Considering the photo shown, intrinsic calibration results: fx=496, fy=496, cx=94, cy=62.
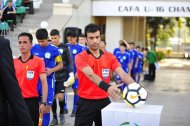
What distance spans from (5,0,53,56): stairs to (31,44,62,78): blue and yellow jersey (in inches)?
316

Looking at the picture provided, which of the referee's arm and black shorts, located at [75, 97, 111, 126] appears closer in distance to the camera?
the referee's arm

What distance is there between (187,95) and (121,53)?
9.98 feet

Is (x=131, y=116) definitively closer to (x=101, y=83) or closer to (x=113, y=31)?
(x=101, y=83)

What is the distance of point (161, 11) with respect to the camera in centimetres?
2091

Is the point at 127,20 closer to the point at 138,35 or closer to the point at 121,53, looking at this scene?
the point at 138,35

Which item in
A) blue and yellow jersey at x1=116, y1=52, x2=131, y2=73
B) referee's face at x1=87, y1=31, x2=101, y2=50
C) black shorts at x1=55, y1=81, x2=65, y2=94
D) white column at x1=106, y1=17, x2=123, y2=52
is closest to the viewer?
referee's face at x1=87, y1=31, x2=101, y2=50

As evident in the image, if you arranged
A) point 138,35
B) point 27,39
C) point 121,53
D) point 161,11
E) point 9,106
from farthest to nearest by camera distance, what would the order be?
point 138,35, point 161,11, point 121,53, point 27,39, point 9,106

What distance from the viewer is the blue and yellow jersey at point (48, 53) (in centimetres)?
862

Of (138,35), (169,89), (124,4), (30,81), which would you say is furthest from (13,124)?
(138,35)

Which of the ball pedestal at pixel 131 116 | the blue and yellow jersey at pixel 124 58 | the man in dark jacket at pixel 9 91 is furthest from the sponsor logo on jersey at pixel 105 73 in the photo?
the blue and yellow jersey at pixel 124 58

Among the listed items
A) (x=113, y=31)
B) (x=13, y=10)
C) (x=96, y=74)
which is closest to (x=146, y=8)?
(x=113, y=31)

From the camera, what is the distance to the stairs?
17923mm

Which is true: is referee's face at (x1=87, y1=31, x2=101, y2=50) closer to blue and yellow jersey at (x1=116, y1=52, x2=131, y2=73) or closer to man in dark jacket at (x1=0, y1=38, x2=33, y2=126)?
man in dark jacket at (x1=0, y1=38, x2=33, y2=126)

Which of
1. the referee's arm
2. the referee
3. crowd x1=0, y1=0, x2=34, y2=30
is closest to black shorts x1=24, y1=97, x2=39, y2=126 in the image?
the referee
